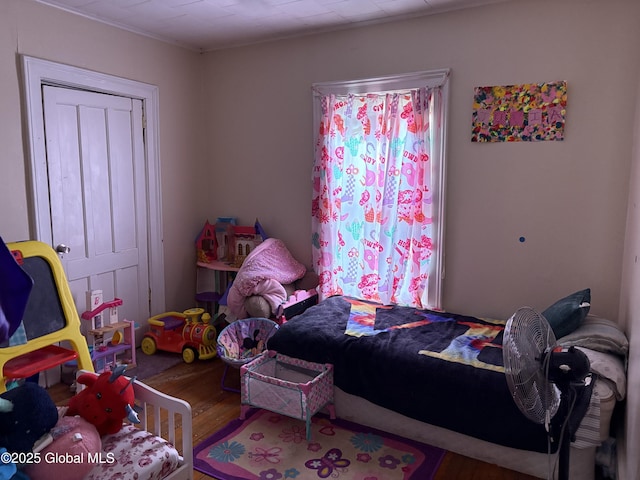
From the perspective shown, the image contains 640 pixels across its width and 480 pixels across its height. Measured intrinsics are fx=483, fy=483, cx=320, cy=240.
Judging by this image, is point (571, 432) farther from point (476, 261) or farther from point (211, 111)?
point (211, 111)

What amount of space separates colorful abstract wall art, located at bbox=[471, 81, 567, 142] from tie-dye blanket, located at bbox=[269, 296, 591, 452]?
1.20 m

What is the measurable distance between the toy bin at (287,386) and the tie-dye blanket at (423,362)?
69 mm

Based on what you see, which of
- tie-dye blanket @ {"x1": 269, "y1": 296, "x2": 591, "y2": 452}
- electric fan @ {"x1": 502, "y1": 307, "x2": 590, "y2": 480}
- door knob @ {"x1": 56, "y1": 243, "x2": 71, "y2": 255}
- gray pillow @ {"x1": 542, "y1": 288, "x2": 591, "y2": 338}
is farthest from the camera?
door knob @ {"x1": 56, "y1": 243, "x2": 71, "y2": 255}

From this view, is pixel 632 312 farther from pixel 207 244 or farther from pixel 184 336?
pixel 207 244

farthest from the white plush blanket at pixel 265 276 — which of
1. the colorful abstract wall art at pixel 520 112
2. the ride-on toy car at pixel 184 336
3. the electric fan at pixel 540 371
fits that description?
the electric fan at pixel 540 371

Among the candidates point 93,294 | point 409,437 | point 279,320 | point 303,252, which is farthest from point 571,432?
point 93,294

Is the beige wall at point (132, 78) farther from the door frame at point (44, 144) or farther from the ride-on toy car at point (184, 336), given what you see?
the ride-on toy car at point (184, 336)

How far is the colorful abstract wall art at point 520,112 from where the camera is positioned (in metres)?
2.90

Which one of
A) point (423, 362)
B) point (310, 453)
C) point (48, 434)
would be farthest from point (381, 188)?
point (48, 434)

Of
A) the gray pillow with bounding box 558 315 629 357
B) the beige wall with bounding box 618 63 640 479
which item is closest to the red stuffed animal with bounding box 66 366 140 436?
the beige wall with bounding box 618 63 640 479

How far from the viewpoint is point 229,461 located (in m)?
2.47

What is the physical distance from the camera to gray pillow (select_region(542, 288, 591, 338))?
8.37 feet

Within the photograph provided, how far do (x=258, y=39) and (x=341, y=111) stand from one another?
0.98 meters

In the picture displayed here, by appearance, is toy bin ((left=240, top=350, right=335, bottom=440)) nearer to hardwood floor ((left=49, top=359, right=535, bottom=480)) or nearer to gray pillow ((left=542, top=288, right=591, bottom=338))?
hardwood floor ((left=49, top=359, right=535, bottom=480))
